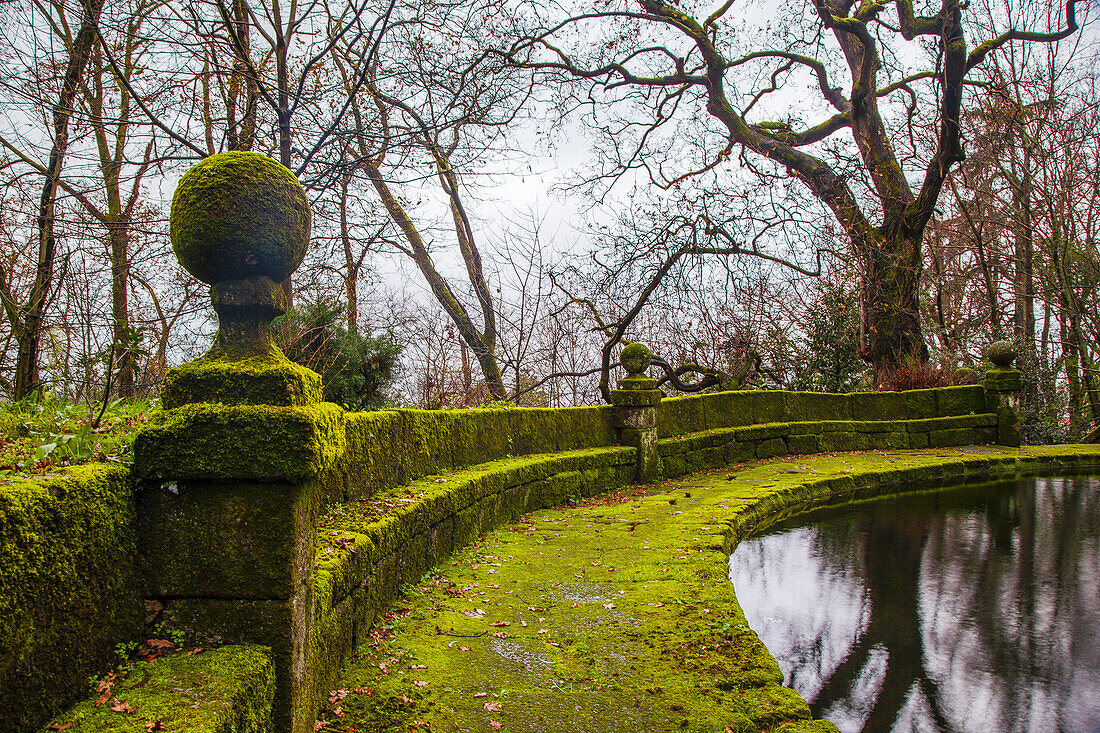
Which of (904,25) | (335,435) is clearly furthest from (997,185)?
(335,435)

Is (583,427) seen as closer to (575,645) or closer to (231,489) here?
(575,645)

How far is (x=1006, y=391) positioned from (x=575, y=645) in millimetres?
14073

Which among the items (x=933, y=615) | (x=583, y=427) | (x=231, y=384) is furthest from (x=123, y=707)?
(x=583, y=427)

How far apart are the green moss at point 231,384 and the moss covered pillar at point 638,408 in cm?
707

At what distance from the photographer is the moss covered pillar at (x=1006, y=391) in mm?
13531

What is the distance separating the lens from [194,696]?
1.69m

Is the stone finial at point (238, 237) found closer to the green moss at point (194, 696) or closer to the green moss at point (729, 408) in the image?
the green moss at point (194, 696)

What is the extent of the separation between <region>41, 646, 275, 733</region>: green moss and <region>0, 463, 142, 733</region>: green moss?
3.5 inches

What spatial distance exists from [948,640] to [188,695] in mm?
4173

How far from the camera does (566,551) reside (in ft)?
17.4

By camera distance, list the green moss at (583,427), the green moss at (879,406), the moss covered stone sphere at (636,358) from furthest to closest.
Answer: the green moss at (879,406), the moss covered stone sphere at (636,358), the green moss at (583,427)

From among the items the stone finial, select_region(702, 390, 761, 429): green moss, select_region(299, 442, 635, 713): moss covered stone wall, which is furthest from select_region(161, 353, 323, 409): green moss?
select_region(702, 390, 761, 429): green moss

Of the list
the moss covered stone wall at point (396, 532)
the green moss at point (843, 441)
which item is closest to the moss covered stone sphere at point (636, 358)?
the moss covered stone wall at point (396, 532)

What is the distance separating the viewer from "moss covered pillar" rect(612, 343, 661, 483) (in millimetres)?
9008
